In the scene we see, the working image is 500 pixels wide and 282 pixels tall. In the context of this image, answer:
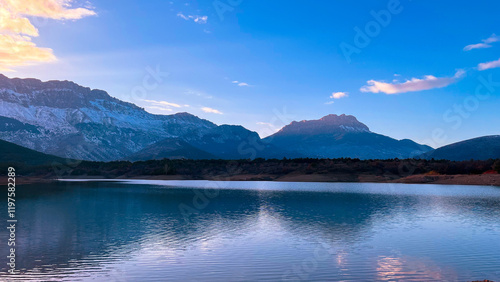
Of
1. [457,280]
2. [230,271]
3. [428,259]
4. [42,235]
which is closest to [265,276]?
[230,271]

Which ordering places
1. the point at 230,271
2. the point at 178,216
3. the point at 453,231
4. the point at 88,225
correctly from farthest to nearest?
the point at 178,216 < the point at 88,225 < the point at 453,231 < the point at 230,271

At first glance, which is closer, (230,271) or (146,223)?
(230,271)

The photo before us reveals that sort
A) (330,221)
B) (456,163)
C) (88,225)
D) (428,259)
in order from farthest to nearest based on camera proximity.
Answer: (456,163) → (330,221) → (88,225) → (428,259)

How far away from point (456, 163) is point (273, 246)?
566 feet

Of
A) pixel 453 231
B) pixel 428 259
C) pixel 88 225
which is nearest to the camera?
pixel 428 259

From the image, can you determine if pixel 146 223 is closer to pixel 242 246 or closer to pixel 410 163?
pixel 242 246

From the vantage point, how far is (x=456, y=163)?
6959 inches

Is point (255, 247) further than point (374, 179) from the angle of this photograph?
No

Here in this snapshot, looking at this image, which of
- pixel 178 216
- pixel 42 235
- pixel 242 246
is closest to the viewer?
pixel 242 246

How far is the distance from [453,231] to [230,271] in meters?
28.3

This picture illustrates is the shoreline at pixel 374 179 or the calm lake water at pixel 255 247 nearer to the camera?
the calm lake water at pixel 255 247

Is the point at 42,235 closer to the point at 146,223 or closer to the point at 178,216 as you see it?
the point at 146,223

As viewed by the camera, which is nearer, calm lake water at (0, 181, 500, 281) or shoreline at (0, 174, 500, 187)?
calm lake water at (0, 181, 500, 281)

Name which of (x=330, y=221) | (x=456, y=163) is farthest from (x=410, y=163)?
(x=330, y=221)
